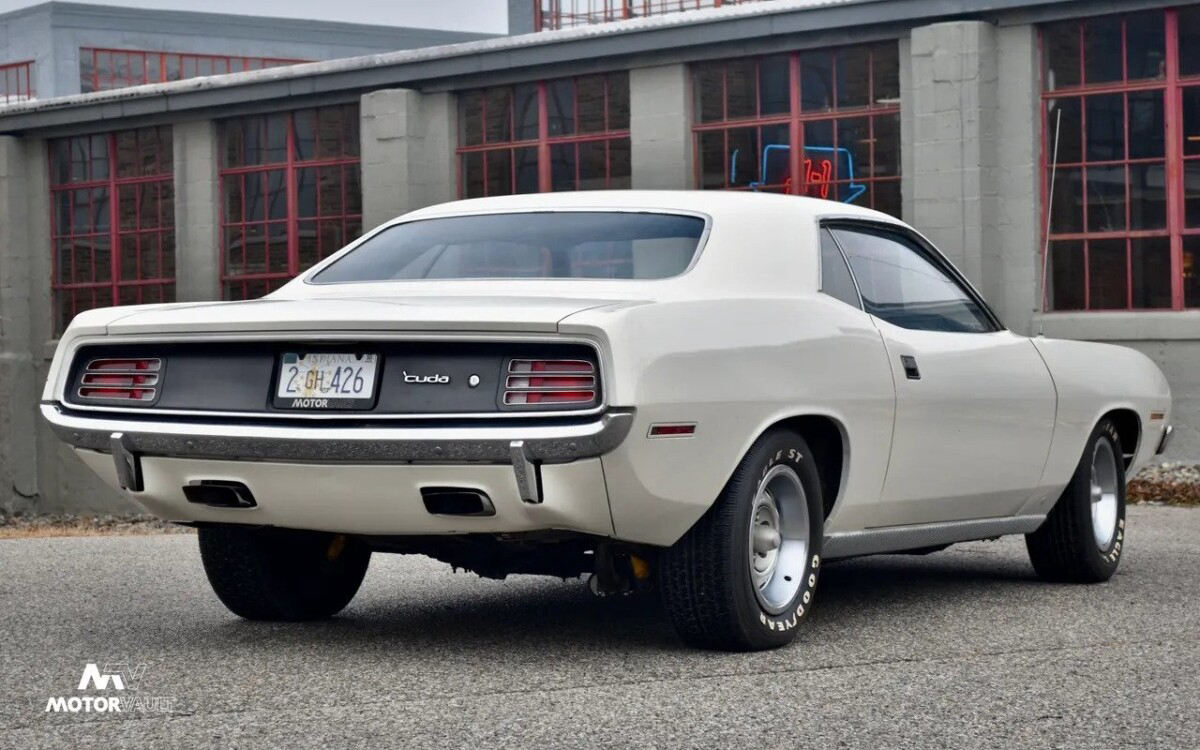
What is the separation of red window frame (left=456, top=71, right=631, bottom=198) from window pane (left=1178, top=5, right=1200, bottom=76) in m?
5.48

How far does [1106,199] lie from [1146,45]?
1.34 metres

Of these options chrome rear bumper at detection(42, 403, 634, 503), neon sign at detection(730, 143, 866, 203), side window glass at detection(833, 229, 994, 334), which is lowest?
chrome rear bumper at detection(42, 403, 634, 503)

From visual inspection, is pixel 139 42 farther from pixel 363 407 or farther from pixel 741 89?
pixel 363 407

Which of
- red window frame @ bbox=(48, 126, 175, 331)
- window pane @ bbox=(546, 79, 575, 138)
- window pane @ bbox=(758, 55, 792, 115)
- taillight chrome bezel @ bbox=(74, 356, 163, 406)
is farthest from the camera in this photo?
red window frame @ bbox=(48, 126, 175, 331)

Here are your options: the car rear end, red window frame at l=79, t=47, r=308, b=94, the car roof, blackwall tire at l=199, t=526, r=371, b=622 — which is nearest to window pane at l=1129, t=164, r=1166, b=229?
the car roof

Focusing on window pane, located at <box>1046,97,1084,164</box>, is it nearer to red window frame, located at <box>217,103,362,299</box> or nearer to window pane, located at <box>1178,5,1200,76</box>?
window pane, located at <box>1178,5,1200,76</box>

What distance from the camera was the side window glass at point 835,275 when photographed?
19.1ft

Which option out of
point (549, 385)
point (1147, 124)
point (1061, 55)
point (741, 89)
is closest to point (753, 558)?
point (549, 385)

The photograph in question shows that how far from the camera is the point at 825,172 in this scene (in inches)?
677

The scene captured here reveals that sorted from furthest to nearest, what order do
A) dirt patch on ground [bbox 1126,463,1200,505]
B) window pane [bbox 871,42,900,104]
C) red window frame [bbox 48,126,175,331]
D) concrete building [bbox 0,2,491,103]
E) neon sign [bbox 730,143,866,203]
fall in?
concrete building [bbox 0,2,491,103] < red window frame [bbox 48,126,175,331] < neon sign [bbox 730,143,866,203] < window pane [bbox 871,42,900,104] < dirt patch on ground [bbox 1126,463,1200,505]

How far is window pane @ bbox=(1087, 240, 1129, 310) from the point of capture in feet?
51.2

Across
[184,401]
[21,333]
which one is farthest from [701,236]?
[21,333]

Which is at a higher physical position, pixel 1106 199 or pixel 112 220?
pixel 112 220

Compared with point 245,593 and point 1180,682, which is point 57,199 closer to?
point 245,593
